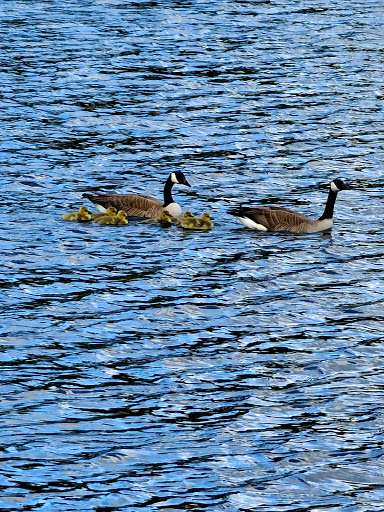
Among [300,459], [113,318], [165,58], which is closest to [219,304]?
[113,318]

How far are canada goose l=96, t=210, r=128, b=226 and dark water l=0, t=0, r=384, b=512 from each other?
0.64 ft

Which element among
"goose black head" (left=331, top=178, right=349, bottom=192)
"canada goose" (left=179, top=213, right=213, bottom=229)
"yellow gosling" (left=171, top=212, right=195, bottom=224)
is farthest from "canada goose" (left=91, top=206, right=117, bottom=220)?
"goose black head" (left=331, top=178, right=349, bottom=192)

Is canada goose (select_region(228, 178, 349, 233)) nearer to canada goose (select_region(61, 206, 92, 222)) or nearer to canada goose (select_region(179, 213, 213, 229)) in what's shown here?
canada goose (select_region(179, 213, 213, 229))

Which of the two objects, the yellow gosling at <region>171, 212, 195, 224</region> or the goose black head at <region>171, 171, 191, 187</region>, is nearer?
the yellow gosling at <region>171, 212, 195, 224</region>

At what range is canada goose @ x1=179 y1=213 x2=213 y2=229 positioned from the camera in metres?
24.3

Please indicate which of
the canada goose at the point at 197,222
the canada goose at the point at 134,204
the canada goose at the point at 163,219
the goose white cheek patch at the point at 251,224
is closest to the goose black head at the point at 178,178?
the canada goose at the point at 134,204

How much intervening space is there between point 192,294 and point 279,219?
458cm

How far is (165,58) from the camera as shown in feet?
137

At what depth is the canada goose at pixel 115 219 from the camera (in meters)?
24.6

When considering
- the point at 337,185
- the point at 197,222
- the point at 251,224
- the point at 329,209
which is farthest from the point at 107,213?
the point at 337,185

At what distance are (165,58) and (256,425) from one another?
2813 centimetres

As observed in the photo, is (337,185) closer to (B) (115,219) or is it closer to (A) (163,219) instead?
(A) (163,219)

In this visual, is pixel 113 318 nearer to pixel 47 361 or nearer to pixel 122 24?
pixel 47 361

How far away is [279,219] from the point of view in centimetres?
→ 2428
